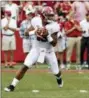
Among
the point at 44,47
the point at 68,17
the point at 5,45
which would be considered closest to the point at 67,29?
the point at 68,17

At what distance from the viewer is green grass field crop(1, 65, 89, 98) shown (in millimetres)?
9328

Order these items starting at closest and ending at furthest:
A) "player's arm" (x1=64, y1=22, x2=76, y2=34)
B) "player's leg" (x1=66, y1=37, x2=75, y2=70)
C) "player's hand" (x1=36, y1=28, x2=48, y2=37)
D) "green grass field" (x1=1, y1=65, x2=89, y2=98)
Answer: "green grass field" (x1=1, y1=65, x2=89, y2=98) → "player's hand" (x1=36, y1=28, x2=48, y2=37) → "player's arm" (x1=64, y1=22, x2=76, y2=34) → "player's leg" (x1=66, y1=37, x2=75, y2=70)

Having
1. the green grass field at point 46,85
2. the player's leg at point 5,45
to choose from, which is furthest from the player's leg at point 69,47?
the player's leg at point 5,45

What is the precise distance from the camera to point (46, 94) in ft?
31.1

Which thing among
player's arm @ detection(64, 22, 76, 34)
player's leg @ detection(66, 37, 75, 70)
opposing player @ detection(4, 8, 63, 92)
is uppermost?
opposing player @ detection(4, 8, 63, 92)

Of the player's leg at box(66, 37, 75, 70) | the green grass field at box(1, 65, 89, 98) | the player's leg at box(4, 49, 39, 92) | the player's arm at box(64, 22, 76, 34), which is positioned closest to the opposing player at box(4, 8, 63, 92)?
the player's leg at box(4, 49, 39, 92)

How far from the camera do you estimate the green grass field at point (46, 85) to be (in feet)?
30.6

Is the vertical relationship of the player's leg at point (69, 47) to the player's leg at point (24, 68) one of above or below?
below

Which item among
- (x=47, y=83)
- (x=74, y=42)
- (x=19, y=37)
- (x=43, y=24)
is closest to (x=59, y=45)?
(x=74, y=42)

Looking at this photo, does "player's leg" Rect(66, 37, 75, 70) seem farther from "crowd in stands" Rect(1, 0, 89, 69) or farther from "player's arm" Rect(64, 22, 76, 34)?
"player's arm" Rect(64, 22, 76, 34)

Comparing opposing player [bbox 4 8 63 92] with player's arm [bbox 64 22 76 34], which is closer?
opposing player [bbox 4 8 63 92]

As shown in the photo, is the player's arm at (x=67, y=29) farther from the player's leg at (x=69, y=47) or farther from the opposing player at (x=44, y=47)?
the opposing player at (x=44, y=47)

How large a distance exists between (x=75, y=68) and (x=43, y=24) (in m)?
5.45

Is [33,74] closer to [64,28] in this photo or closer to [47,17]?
[64,28]
